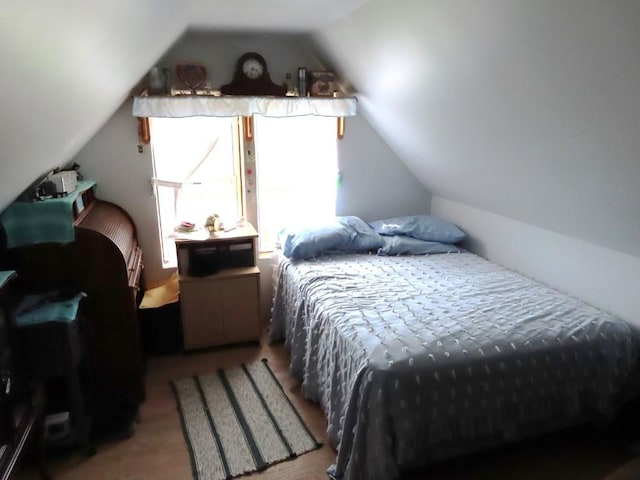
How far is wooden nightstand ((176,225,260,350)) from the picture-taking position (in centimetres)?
306

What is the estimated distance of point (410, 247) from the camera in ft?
11.0

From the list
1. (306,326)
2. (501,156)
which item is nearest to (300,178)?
(306,326)

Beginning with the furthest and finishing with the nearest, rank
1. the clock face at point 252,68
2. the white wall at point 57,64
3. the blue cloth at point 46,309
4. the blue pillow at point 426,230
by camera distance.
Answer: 1. the blue pillow at point 426,230
2. the clock face at point 252,68
3. the blue cloth at point 46,309
4. the white wall at point 57,64

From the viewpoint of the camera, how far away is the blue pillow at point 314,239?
10.3 ft

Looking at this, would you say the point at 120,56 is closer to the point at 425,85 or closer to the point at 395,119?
the point at 425,85

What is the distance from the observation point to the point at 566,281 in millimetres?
2689

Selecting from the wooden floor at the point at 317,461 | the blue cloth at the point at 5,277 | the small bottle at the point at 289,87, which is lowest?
the wooden floor at the point at 317,461

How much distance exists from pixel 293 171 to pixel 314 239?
755 mm

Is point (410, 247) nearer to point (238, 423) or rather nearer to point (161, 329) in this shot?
point (238, 423)

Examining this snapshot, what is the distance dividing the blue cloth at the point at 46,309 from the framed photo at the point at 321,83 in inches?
83.4

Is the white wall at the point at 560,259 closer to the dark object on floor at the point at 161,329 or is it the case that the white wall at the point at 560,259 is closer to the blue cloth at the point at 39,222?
the dark object on floor at the point at 161,329

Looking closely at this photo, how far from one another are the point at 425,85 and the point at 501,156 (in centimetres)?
57

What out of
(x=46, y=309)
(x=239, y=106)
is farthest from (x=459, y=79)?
(x=46, y=309)

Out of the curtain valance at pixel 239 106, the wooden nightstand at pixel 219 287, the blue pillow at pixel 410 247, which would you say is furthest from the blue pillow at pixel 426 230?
the wooden nightstand at pixel 219 287
